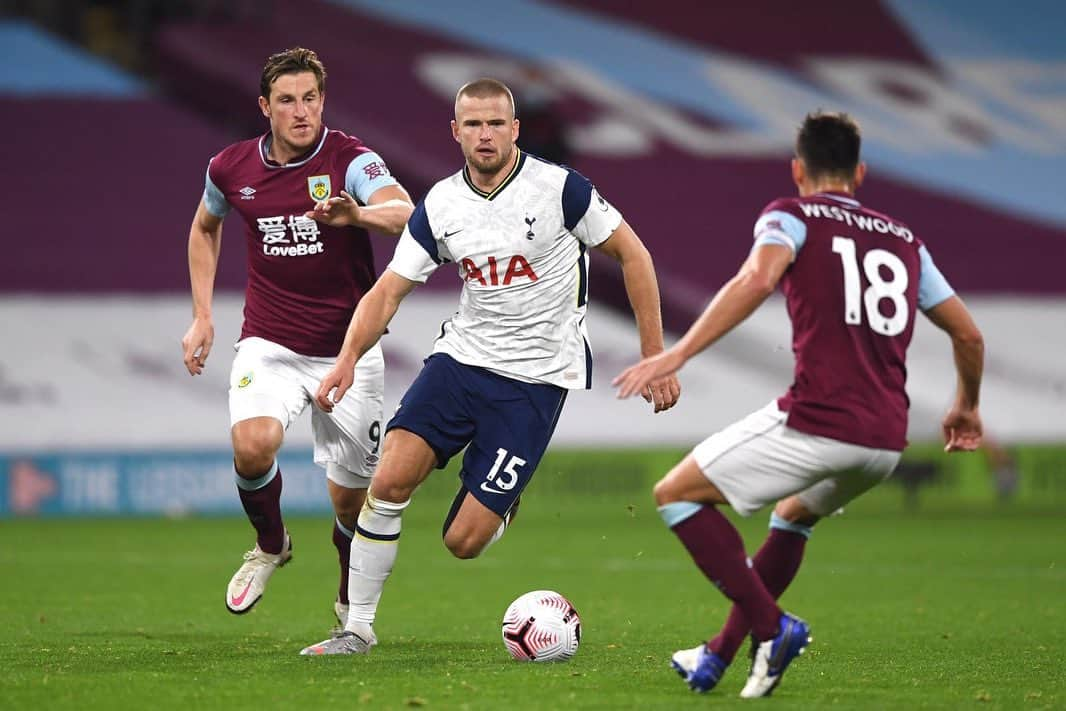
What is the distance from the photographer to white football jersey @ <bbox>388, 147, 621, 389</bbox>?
22.2 ft

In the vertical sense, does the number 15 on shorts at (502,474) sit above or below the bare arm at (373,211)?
below

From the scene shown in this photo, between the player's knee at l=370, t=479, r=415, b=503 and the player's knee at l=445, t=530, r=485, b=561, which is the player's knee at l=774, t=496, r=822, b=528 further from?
the player's knee at l=370, t=479, r=415, b=503

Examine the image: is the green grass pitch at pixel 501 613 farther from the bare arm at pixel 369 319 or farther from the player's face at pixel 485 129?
the player's face at pixel 485 129

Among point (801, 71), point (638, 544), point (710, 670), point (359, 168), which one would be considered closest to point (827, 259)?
point (710, 670)

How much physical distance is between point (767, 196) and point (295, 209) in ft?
53.4

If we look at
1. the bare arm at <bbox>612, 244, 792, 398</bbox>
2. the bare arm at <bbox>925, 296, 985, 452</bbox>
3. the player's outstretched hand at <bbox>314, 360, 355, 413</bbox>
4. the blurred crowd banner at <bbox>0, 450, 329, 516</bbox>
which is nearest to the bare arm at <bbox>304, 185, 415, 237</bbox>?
the player's outstretched hand at <bbox>314, 360, 355, 413</bbox>

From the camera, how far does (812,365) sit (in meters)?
5.46

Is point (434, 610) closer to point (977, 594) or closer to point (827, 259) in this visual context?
point (977, 594)

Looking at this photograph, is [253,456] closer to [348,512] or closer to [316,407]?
[316,407]

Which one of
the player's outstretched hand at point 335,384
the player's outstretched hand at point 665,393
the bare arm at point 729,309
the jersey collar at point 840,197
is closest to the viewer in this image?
the bare arm at point 729,309

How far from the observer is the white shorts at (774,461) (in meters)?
5.44

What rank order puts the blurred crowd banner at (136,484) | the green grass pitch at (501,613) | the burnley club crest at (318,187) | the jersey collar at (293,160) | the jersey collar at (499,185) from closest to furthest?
the green grass pitch at (501,613) → the jersey collar at (499,185) → the burnley club crest at (318,187) → the jersey collar at (293,160) → the blurred crowd banner at (136,484)

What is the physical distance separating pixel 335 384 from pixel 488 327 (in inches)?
31.7

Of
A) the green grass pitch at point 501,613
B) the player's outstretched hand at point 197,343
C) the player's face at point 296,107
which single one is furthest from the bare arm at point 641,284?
the player's outstretched hand at point 197,343
